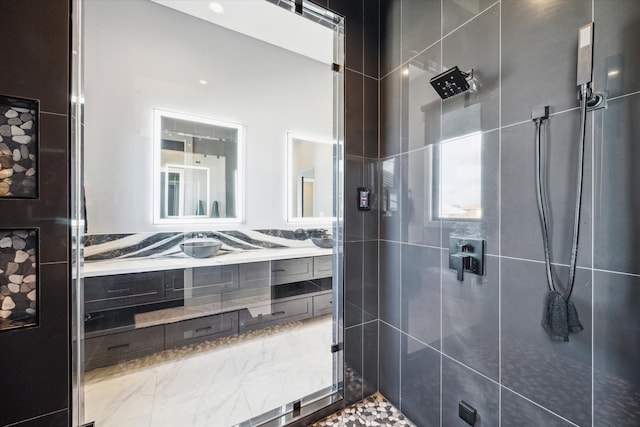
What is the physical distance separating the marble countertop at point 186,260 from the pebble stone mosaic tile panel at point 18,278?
20.0 inches

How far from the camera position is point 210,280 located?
2.30 m

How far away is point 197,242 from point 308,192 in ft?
3.87

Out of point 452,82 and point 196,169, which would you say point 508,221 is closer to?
point 452,82

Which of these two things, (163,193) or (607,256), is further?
(163,193)

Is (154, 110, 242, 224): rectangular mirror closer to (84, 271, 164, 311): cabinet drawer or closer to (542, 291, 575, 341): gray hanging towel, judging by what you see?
(84, 271, 164, 311): cabinet drawer

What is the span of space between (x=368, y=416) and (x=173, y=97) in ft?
9.20

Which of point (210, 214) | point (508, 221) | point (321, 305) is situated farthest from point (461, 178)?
point (210, 214)

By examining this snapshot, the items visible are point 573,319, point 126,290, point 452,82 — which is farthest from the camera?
point 126,290

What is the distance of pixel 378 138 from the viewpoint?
1726mm

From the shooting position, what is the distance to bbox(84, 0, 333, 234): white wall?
74.3 inches

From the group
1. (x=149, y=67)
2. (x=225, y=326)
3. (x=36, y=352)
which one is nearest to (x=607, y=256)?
(x=36, y=352)

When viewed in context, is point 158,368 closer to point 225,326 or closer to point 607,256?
point 225,326

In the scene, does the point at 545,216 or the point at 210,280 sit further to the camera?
the point at 210,280

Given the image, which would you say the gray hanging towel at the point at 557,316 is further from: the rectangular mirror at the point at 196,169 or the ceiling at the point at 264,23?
the rectangular mirror at the point at 196,169
